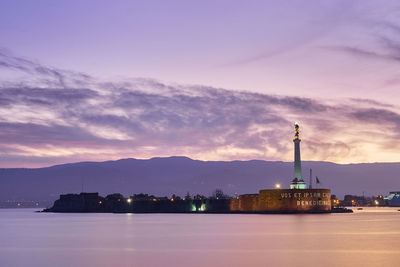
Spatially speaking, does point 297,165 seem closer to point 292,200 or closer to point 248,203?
point 292,200

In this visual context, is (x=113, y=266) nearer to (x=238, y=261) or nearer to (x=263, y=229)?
(x=238, y=261)

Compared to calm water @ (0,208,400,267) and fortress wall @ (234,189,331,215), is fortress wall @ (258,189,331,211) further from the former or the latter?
calm water @ (0,208,400,267)

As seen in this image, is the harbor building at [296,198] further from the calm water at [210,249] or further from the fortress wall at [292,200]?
the calm water at [210,249]

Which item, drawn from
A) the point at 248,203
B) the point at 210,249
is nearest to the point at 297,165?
the point at 248,203

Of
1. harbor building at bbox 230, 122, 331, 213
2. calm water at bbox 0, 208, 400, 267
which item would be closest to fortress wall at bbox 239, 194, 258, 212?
harbor building at bbox 230, 122, 331, 213

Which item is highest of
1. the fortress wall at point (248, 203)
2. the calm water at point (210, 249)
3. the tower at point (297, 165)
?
the tower at point (297, 165)

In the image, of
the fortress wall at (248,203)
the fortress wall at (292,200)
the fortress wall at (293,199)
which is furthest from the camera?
the fortress wall at (248,203)

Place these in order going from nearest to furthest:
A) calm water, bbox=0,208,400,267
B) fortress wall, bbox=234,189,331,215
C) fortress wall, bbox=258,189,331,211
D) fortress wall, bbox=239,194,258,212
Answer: calm water, bbox=0,208,400,267
fortress wall, bbox=258,189,331,211
fortress wall, bbox=234,189,331,215
fortress wall, bbox=239,194,258,212

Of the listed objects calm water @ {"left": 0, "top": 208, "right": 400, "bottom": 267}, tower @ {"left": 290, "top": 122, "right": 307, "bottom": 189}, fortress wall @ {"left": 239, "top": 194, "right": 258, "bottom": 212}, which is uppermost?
tower @ {"left": 290, "top": 122, "right": 307, "bottom": 189}

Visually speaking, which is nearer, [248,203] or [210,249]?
[210,249]

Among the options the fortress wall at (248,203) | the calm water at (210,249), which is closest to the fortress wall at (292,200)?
the fortress wall at (248,203)

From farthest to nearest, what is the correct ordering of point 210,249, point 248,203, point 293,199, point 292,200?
point 248,203 < point 292,200 < point 293,199 < point 210,249

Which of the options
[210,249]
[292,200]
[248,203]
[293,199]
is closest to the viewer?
[210,249]

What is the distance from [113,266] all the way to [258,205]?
117807 millimetres
